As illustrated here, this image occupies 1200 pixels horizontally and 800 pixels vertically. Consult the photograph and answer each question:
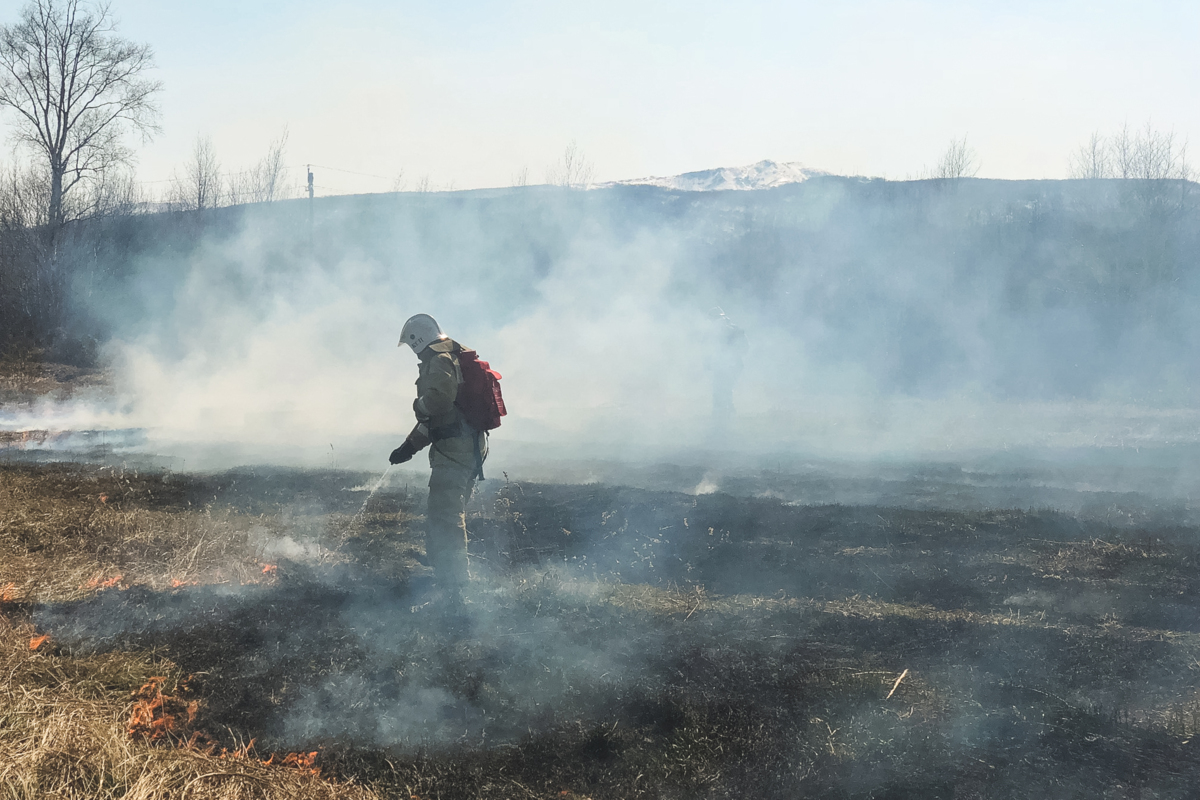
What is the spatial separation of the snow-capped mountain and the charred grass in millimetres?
50318

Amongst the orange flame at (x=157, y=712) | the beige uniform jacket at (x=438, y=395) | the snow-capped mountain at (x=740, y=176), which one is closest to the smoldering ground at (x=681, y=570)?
the orange flame at (x=157, y=712)

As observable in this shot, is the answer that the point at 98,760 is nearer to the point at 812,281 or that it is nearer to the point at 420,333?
the point at 420,333

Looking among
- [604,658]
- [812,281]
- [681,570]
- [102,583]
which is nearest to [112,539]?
[102,583]

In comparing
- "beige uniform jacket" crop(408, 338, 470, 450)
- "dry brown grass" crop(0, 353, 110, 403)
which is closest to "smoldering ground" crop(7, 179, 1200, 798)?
"dry brown grass" crop(0, 353, 110, 403)

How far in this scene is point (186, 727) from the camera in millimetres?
3574

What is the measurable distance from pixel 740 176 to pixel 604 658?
5917cm

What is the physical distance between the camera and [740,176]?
194 feet

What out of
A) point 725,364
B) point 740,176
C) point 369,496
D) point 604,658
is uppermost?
point 740,176

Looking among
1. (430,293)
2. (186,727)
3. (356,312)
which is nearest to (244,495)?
(186,727)

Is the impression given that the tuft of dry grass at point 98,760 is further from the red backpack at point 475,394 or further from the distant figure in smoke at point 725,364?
the distant figure in smoke at point 725,364

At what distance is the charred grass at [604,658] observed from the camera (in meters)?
3.26

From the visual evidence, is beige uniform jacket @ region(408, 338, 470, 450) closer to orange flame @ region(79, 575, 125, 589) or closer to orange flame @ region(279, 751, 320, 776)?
orange flame @ region(279, 751, 320, 776)

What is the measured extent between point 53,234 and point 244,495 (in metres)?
20.8

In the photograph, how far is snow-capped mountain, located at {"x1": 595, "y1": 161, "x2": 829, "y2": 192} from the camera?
183 feet
